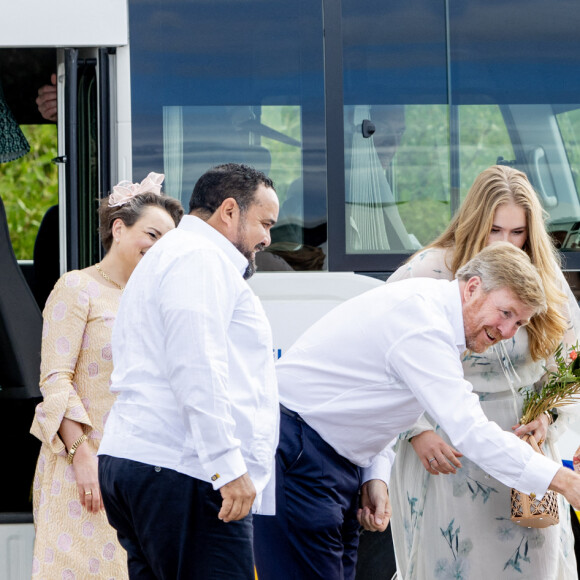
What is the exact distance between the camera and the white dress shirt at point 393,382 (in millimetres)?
2826

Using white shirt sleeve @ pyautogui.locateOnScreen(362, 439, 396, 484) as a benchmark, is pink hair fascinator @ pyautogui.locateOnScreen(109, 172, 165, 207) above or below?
above

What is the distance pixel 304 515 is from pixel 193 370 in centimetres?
68

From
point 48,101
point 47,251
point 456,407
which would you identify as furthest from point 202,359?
point 47,251

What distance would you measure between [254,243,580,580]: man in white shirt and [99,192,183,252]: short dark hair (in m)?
1.03

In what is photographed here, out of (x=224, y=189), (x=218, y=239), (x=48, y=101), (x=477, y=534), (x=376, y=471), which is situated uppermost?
(x=48, y=101)

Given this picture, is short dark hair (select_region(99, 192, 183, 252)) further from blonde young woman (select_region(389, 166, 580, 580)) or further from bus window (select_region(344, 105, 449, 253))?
blonde young woman (select_region(389, 166, 580, 580))

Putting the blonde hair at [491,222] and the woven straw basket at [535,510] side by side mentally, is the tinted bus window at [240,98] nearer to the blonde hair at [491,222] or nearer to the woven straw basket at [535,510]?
the blonde hair at [491,222]

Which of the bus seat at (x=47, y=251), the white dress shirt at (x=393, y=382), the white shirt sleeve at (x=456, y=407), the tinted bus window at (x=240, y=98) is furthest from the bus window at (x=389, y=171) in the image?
the bus seat at (x=47, y=251)

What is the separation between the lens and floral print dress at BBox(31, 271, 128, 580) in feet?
11.8

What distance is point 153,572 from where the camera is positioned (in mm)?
2639

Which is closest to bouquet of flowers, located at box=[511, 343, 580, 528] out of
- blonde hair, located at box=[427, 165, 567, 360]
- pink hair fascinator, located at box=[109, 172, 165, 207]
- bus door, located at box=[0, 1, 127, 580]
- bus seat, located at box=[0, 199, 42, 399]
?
Answer: blonde hair, located at box=[427, 165, 567, 360]

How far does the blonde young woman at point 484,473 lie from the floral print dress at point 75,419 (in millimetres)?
1058

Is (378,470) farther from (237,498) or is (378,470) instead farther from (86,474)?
(86,474)

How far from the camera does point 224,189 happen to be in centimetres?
286
